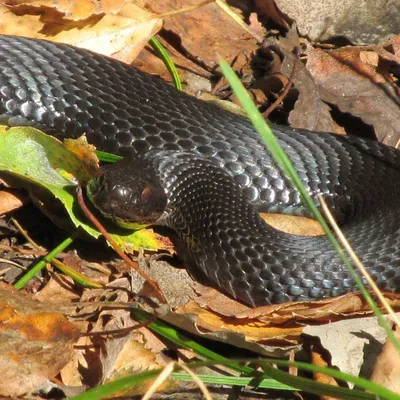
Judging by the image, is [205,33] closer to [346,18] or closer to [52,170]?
[346,18]

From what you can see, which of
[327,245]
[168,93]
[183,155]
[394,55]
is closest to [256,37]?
[394,55]

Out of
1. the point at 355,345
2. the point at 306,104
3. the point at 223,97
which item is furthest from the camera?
the point at 223,97

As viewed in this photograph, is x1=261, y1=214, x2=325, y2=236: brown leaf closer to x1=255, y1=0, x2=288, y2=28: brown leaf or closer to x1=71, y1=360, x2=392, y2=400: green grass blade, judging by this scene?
x1=71, y1=360, x2=392, y2=400: green grass blade

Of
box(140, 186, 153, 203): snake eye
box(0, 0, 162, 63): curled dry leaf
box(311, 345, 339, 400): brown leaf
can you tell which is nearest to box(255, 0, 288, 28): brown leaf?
box(0, 0, 162, 63): curled dry leaf

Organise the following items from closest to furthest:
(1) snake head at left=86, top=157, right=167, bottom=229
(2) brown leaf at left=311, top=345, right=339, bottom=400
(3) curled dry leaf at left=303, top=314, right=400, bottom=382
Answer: (3) curled dry leaf at left=303, top=314, right=400, bottom=382
(2) brown leaf at left=311, top=345, right=339, bottom=400
(1) snake head at left=86, top=157, right=167, bottom=229

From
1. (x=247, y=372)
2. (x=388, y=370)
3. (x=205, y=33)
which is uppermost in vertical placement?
(x=388, y=370)

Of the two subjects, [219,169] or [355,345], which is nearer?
[355,345]

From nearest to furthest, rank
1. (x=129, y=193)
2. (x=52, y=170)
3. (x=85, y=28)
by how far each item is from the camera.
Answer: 1. (x=52, y=170)
2. (x=129, y=193)
3. (x=85, y=28)

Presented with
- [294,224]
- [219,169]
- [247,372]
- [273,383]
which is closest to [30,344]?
[247,372]

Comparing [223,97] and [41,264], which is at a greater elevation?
[223,97]
